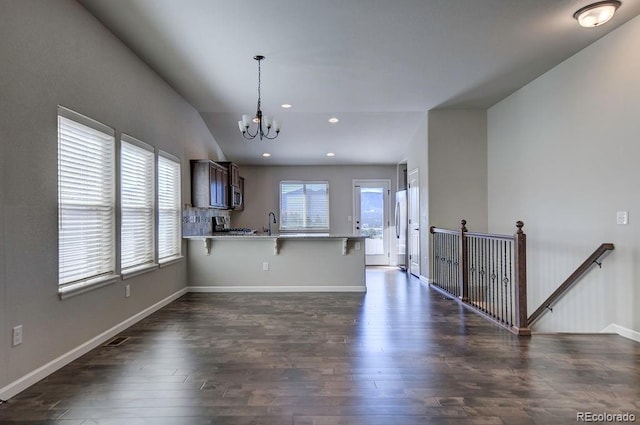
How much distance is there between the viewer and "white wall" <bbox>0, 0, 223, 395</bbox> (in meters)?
2.36

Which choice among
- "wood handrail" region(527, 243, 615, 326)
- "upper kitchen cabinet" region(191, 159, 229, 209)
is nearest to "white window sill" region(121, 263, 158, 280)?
"upper kitchen cabinet" region(191, 159, 229, 209)

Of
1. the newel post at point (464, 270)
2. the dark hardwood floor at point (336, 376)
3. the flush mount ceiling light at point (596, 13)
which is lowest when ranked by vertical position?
the dark hardwood floor at point (336, 376)

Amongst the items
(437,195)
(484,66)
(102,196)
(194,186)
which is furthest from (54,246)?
(437,195)

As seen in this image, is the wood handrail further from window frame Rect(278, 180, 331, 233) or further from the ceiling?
window frame Rect(278, 180, 331, 233)

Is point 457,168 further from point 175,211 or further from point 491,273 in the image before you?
point 175,211

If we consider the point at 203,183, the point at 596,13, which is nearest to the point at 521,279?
the point at 596,13

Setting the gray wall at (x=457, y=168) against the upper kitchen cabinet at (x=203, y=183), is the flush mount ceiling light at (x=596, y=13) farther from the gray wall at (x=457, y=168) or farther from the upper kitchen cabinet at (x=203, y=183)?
the upper kitchen cabinet at (x=203, y=183)

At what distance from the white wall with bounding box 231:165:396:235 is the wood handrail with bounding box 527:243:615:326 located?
4.69 meters

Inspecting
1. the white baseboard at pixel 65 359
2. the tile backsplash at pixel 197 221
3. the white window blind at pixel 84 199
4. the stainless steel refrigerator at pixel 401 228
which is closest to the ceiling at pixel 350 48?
the white window blind at pixel 84 199

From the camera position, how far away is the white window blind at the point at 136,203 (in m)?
3.82

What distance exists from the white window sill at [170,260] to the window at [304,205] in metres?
3.77

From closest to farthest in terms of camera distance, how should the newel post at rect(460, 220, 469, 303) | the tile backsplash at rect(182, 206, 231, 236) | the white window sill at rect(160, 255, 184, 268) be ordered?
the white window sill at rect(160, 255, 184, 268) → the newel post at rect(460, 220, 469, 303) → the tile backsplash at rect(182, 206, 231, 236)

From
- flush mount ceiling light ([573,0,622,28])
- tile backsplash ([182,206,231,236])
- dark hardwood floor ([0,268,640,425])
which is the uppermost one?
flush mount ceiling light ([573,0,622,28])

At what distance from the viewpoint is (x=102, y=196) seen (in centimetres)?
344
